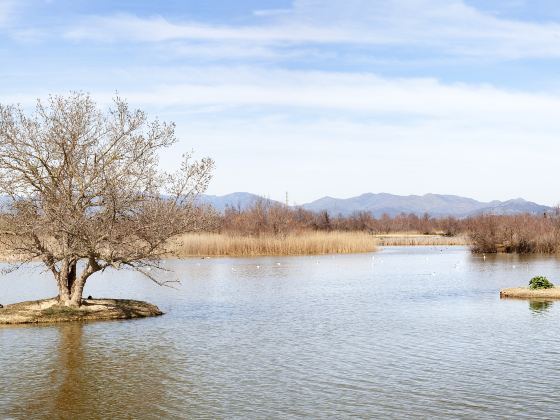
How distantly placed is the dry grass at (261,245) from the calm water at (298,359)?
33.3 meters

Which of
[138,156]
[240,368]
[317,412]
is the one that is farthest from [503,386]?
[138,156]

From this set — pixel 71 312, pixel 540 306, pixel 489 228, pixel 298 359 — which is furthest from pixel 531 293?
pixel 489 228

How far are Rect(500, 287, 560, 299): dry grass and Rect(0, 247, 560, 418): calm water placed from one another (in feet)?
3.49

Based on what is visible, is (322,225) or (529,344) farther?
(322,225)

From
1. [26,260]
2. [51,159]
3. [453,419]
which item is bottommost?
[453,419]

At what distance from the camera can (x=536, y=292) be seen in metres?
35.4

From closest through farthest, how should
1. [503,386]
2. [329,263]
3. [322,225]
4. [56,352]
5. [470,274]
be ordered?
[503,386], [56,352], [470,274], [329,263], [322,225]

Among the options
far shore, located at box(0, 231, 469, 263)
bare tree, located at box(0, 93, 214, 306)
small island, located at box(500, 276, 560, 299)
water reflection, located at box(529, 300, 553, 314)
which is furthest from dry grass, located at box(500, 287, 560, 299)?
far shore, located at box(0, 231, 469, 263)

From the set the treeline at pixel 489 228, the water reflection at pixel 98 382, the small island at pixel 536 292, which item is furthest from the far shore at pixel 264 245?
the water reflection at pixel 98 382

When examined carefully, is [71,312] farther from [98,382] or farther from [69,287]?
[98,382]

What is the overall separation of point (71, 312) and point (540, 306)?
20.6 meters

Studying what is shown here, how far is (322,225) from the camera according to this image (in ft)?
438

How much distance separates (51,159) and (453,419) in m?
19.7

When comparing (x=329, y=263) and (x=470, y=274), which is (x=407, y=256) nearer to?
(x=329, y=263)
